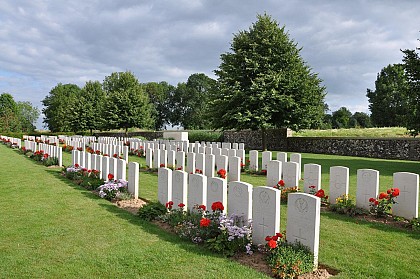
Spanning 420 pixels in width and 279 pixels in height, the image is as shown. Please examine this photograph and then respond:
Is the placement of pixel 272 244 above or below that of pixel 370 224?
above

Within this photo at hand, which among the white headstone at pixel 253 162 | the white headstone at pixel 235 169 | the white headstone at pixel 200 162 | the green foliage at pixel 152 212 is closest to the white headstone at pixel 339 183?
the white headstone at pixel 235 169

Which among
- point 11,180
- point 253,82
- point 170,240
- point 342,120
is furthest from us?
point 342,120

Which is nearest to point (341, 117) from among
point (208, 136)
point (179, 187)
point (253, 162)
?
point (208, 136)

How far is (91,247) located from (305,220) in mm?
3350

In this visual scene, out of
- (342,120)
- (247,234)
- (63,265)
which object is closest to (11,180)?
(63,265)

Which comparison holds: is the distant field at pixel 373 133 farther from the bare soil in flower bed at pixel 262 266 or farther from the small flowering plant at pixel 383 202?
the bare soil in flower bed at pixel 262 266

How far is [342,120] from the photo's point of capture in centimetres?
8100

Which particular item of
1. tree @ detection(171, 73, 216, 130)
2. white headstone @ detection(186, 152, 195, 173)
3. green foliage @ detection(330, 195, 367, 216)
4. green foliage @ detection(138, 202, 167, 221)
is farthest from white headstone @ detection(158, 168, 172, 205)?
tree @ detection(171, 73, 216, 130)

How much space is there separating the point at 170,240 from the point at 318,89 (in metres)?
18.3

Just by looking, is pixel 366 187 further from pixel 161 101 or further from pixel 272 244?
pixel 161 101

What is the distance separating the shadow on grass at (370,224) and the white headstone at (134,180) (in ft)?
15.4

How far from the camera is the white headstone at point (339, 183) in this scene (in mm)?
7888

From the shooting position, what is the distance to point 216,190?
6.05 metres

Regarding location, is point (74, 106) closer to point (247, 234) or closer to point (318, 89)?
point (318, 89)
